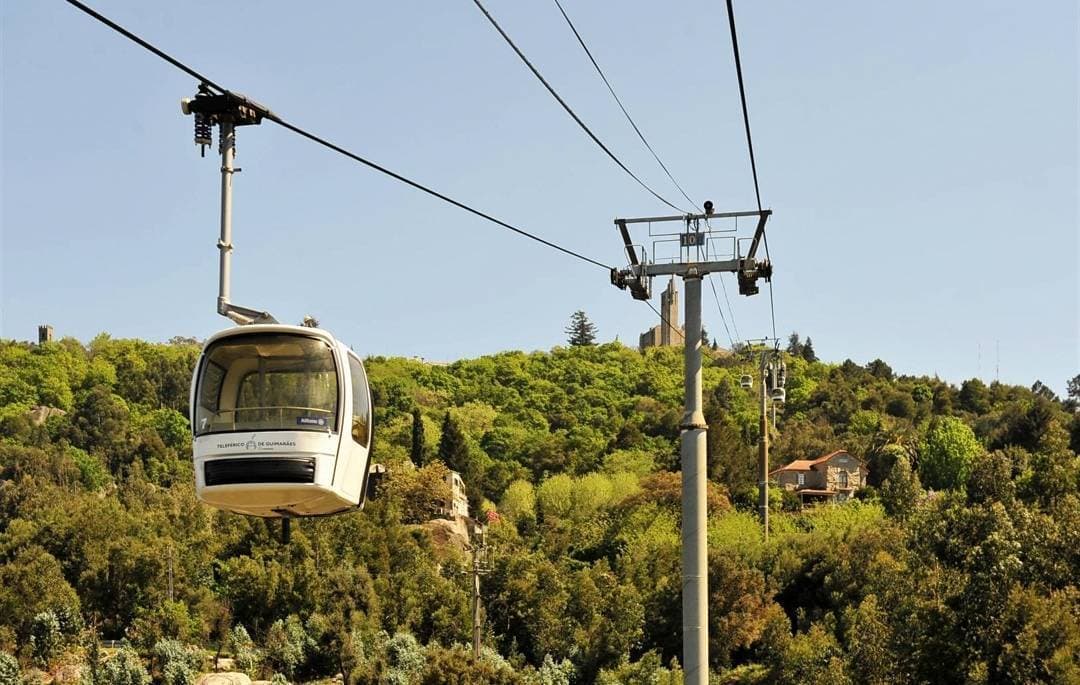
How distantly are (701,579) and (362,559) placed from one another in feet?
155

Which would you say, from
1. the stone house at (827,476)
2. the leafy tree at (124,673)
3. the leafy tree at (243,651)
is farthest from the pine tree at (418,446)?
the leafy tree at (124,673)

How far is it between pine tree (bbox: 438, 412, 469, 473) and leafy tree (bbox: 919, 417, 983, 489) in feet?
89.6

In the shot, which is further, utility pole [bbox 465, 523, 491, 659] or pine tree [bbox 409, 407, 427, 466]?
pine tree [bbox 409, 407, 427, 466]

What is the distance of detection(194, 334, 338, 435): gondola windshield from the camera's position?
14102 millimetres

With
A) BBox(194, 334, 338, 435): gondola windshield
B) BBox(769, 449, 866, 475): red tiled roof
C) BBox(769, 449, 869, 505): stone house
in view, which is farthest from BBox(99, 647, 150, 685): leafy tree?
BBox(769, 449, 866, 475): red tiled roof

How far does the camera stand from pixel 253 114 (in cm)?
1307

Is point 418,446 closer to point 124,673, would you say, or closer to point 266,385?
point 124,673

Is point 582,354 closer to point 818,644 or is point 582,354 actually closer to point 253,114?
Result: point 818,644

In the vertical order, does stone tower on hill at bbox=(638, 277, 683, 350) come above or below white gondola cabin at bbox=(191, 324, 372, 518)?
above

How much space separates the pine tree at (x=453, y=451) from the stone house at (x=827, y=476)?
1876cm

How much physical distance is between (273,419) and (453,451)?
75.4 m

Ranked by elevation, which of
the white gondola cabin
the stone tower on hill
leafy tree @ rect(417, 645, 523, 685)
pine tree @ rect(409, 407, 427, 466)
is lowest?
leafy tree @ rect(417, 645, 523, 685)

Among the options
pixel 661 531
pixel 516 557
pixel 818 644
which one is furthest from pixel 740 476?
pixel 818 644

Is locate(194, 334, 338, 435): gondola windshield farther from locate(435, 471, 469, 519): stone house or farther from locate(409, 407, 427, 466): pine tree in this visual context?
locate(409, 407, 427, 466): pine tree
